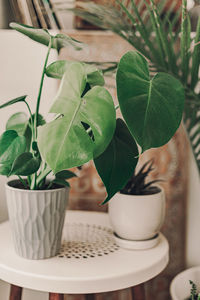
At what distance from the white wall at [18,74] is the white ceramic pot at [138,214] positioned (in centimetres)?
37

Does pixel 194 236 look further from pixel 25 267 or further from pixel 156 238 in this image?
pixel 25 267

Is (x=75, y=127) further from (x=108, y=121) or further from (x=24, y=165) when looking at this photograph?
(x=24, y=165)

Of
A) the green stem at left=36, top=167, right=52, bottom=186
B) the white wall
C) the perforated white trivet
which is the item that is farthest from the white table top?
the white wall

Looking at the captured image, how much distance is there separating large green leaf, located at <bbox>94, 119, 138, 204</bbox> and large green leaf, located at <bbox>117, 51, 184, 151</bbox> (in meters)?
0.08

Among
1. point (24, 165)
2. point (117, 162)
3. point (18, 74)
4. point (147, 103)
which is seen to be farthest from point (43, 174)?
point (18, 74)

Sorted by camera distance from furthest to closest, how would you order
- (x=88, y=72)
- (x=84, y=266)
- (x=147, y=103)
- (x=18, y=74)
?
(x=18, y=74), (x=84, y=266), (x=88, y=72), (x=147, y=103)

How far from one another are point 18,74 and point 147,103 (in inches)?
24.8

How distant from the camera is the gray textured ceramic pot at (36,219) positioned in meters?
0.74

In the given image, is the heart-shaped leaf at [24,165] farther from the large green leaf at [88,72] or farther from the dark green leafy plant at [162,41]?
the dark green leafy plant at [162,41]

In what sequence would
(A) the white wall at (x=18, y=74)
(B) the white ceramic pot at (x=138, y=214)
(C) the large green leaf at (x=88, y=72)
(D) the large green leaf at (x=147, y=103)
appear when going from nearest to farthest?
(D) the large green leaf at (x=147, y=103) < (C) the large green leaf at (x=88, y=72) < (B) the white ceramic pot at (x=138, y=214) < (A) the white wall at (x=18, y=74)

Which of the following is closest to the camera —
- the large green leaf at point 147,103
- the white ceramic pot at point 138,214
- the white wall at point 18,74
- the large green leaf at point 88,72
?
the large green leaf at point 147,103

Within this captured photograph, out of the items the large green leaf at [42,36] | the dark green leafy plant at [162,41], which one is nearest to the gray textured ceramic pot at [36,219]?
the large green leaf at [42,36]

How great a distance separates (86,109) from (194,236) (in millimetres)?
848

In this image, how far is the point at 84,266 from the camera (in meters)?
0.77
